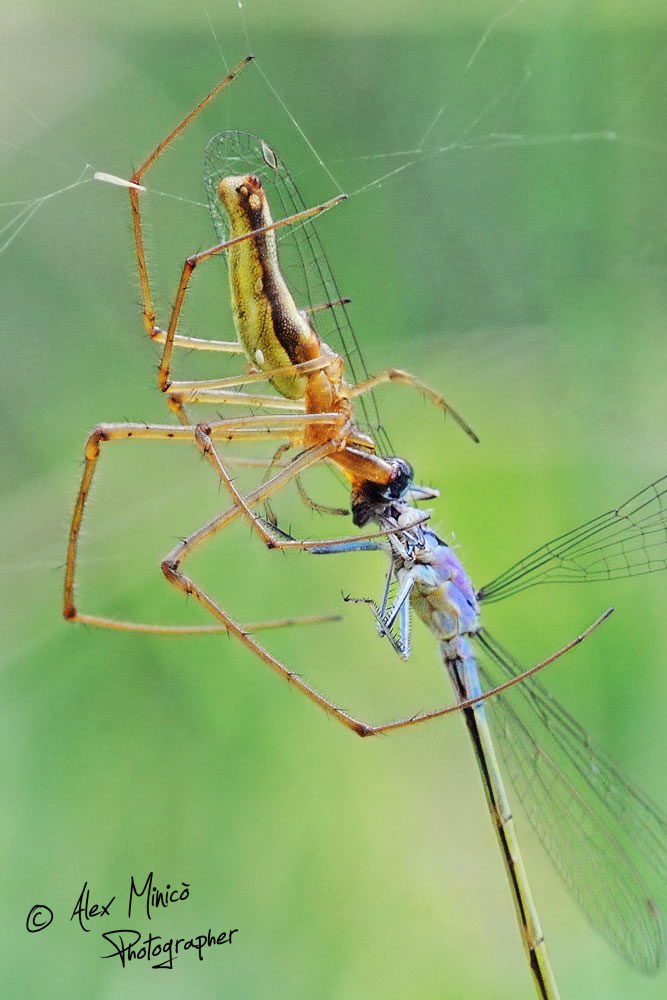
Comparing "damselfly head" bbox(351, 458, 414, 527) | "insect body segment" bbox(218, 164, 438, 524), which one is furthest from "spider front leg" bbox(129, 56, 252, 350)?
"damselfly head" bbox(351, 458, 414, 527)

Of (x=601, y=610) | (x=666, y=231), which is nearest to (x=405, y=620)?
(x=601, y=610)

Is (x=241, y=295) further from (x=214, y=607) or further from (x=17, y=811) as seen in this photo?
(x=17, y=811)

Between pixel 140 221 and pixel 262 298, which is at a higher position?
pixel 140 221

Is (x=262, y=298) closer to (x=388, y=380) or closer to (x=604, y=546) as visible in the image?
(x=388, y=380)

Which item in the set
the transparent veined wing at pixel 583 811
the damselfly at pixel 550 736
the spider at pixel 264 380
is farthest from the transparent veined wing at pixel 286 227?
the transparent veined wing at pixel 583 811

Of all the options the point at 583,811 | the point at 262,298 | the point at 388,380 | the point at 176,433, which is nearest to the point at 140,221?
the point at 262,298

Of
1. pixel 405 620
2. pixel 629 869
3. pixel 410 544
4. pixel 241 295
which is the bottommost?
pixel 629 869
